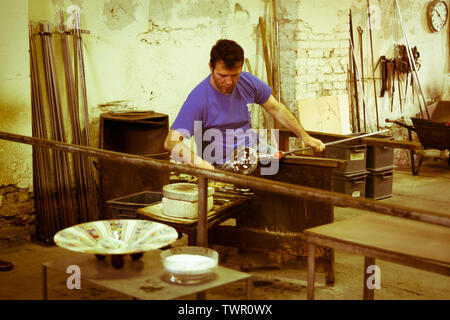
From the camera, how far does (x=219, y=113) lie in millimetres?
4383

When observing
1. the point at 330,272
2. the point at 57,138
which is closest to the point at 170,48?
the point at 57,138

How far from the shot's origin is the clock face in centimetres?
938

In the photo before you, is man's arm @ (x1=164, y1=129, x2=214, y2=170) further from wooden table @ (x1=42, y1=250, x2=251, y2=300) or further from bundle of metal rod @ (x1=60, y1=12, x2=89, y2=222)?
bundle of metal rod @ (x1=60, y1=12, x2=89, y2=222)

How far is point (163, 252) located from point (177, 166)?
15.8 inches

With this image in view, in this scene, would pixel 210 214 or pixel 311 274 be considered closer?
pixel 311 274

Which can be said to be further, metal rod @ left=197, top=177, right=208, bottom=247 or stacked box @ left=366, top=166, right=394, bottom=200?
stacked box @ left=366, top=166, right=394, bottom=200

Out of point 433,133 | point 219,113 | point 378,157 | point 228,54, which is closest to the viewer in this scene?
point 228,54

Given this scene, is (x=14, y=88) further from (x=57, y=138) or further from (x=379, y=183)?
(x=379, y=183)

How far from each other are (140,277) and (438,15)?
841 centimetres

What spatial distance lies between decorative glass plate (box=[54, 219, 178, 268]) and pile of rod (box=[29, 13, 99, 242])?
2.39 meters

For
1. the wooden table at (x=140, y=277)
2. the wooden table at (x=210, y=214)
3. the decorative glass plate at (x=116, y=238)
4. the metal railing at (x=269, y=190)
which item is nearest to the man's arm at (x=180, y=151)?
the wooden table at (x=210, y=214)

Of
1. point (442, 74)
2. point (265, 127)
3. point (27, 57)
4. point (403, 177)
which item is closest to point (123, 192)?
point (27, 57)

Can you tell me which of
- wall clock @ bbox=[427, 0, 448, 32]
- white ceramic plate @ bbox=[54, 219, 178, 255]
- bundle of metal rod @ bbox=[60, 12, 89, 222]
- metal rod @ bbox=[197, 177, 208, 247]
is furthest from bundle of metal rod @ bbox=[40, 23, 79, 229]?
wall clock @ bbox=[427, 0, 448, 32]

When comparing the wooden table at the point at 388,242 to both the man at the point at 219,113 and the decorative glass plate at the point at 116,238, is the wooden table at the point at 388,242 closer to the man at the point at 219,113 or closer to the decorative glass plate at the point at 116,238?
the decorative glass plate at the point at 116,238
